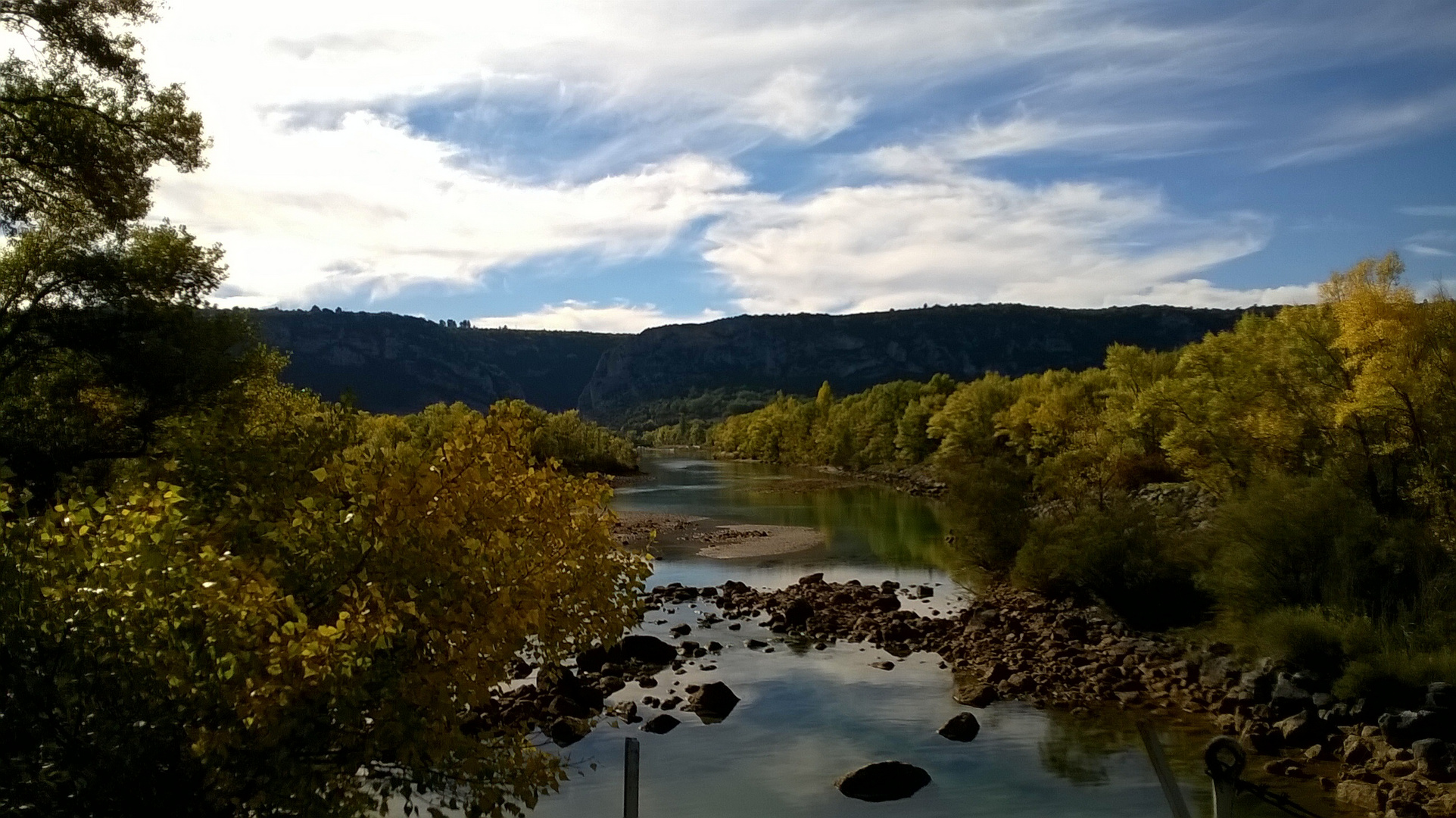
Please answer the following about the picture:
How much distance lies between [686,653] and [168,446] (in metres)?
16.7

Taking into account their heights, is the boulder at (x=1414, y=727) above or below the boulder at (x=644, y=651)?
above

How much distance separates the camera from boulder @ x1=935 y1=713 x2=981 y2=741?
1691 centimetres

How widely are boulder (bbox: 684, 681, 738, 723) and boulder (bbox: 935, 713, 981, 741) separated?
13.3 ft

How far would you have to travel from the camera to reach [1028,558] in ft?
95.1

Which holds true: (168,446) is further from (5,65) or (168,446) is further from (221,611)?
(5,65)

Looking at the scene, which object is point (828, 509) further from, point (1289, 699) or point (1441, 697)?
point (1441, 697)

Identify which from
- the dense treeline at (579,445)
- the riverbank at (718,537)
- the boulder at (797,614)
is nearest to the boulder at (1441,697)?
the boulder at (797,614)

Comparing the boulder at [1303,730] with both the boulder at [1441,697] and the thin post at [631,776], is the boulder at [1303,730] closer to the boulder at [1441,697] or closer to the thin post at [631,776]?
the boulder at [1441,697]

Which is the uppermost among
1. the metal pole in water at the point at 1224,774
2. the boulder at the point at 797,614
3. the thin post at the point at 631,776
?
the metal pole in water at the point at 1224,774

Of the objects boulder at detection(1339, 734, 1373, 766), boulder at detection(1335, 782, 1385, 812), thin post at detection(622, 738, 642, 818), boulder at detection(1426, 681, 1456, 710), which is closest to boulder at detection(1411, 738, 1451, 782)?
boulder at detection(1339, 734, 1373, 766)

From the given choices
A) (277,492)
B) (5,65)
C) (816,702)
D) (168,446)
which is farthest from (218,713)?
(816,702)

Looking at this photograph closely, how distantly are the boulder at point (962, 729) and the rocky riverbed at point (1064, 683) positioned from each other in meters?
1.70

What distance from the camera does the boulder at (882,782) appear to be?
1437cm

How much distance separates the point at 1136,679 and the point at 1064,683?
A: 4.95 ft
